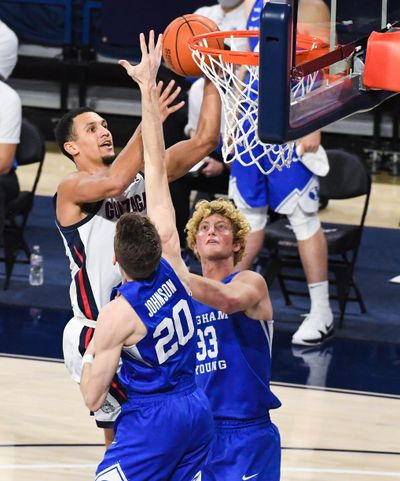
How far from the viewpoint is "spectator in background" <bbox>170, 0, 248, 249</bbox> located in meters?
9.80

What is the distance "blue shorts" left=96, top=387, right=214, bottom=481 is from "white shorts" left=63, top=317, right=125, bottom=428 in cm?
91

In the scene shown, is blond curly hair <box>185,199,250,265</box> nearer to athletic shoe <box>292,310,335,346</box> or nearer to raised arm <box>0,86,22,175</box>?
athletic shoe <box>292,310,335,346</box>

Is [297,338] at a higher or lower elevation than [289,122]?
lower

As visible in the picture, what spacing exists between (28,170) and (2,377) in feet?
19.2

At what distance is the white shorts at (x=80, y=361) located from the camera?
18.5 ft

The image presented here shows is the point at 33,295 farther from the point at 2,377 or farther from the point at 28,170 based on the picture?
the point at 28,170

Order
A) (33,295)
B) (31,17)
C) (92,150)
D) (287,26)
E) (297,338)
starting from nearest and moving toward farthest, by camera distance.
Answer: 1. (287,26)
2. (92,150)
3. (297,338)
4. (33,295)
5. (31,17)

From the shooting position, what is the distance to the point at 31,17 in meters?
14.6

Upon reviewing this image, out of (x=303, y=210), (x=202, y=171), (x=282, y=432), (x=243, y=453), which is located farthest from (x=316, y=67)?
(x=202, y=171)

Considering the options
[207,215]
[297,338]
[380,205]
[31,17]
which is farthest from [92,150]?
[31,17]

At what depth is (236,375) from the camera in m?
5.26

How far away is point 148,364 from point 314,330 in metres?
3.92

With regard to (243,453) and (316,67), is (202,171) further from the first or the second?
(316,67)

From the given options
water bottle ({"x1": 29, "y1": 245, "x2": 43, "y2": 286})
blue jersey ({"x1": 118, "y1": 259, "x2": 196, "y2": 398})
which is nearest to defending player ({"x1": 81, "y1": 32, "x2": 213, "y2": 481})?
blue jersey ({"x1": 118, "y1": 259, "x2": 196, "y2": 398})
